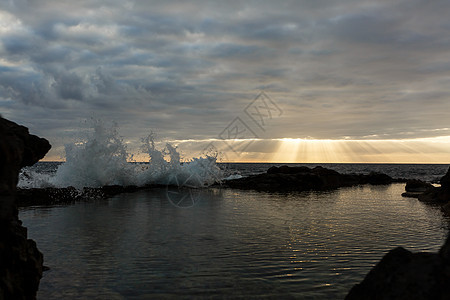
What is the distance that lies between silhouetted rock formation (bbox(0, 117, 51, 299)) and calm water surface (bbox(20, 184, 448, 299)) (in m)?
0.81

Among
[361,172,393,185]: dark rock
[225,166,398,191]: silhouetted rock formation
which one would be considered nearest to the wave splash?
[225,166,398,191]: silhouetted rock formation

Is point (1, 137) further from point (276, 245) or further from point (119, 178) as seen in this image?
point (119, 178)

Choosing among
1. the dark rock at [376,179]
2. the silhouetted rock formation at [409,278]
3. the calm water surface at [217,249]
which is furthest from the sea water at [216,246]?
the dark rock at [376,179]

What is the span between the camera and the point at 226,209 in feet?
53.9

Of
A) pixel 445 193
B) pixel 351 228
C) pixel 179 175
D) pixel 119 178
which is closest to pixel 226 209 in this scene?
pixel 351 228

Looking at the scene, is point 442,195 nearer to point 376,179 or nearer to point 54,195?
point 54,195

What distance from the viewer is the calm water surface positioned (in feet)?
19.4

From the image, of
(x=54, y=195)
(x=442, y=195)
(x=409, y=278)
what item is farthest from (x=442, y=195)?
(x=54, y=195)

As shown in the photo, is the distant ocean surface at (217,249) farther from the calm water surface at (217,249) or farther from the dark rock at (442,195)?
the dark rock at (442,195)

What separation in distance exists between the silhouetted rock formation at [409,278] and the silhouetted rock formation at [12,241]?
4289 mm

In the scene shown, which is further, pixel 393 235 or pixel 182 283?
pixel 393 235

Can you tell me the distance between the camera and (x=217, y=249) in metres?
8.45

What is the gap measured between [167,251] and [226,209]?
8.28 meters

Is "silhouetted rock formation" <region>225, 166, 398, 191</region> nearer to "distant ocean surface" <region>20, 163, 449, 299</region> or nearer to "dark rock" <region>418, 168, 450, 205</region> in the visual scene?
"dark rock" <region>418, 168, 450, 205</region>
